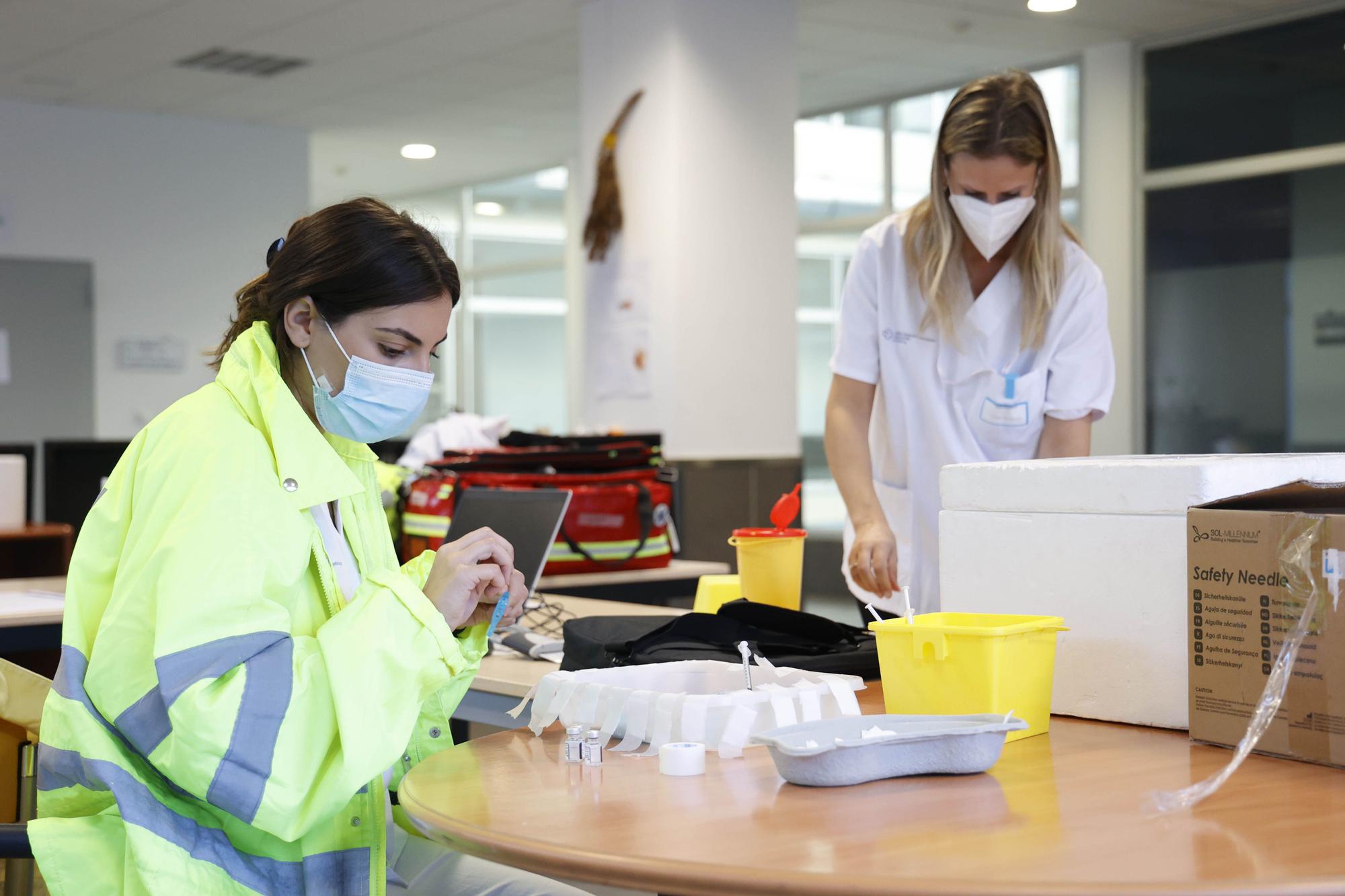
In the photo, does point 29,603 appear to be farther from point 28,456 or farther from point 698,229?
point 698,229

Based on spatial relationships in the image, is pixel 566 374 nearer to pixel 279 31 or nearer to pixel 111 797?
pixel 279 31

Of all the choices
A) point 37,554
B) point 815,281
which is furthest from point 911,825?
point 815,281

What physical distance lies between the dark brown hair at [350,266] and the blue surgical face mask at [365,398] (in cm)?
4

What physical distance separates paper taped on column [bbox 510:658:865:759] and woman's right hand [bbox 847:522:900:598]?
65cm

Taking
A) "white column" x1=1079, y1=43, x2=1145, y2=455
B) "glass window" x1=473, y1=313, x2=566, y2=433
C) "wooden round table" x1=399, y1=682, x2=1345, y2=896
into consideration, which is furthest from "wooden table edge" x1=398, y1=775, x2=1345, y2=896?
"glass window" x1=473, y1=313, x2=566, y2=433

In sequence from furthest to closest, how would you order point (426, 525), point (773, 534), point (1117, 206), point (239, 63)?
point (239, 63)
point (1117, 206)
point (426, 525)
point (773, 534)

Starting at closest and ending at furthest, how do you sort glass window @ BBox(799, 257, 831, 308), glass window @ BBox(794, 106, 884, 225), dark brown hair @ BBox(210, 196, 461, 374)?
dark brown hair @ BBox(210, 196, 461, 374) → glass window @ BBox(794, 106, 884, 225) → glass window @ BBox(799, 257, 831, 308)

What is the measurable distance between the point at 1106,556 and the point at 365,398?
2.60 ft

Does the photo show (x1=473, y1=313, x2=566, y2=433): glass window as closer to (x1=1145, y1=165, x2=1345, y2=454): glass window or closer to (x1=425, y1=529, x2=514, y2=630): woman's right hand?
(x1=1145, y1=165, x2=1345, y2=454): glass window

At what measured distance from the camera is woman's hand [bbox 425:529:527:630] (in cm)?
129

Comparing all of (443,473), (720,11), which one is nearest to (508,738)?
(443,473)

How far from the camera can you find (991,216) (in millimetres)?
2113

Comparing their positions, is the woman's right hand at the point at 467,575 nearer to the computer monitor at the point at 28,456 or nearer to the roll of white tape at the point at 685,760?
the roll of white tape at the point at 685,760

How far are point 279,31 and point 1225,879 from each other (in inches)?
238
